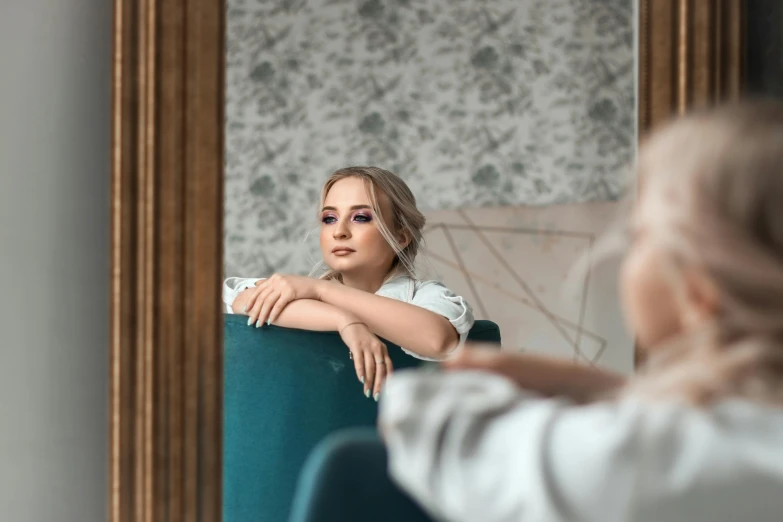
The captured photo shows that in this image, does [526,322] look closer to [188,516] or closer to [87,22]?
[188,516]

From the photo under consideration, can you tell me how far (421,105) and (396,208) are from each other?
0.15 metres

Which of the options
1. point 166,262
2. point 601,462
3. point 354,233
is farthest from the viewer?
point 354,233

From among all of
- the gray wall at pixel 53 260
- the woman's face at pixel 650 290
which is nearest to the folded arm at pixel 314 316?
the gray wall at pixel 53 260

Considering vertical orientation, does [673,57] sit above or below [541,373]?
above

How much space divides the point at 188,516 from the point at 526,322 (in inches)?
19.9

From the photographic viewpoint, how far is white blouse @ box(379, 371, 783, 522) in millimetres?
608

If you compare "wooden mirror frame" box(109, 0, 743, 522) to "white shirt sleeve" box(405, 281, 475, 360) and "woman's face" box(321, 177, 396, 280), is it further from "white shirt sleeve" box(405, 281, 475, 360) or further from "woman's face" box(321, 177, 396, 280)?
"white shirt sleeve" box(405, 281, 475, 360)

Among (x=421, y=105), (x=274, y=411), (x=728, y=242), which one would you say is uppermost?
(x=421, y=105)

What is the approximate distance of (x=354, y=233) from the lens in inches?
52.2

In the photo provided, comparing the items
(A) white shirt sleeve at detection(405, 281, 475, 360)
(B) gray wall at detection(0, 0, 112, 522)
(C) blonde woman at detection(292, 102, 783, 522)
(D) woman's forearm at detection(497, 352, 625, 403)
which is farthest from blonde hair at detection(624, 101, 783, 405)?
(B) gray wall at detection(0, 0, 112, 522)

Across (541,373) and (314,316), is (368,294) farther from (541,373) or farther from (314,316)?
(541,373)

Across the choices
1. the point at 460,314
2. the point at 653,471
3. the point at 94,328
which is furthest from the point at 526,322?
the point at 653,471

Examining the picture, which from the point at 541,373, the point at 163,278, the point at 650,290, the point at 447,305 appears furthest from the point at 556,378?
the point at 163,278

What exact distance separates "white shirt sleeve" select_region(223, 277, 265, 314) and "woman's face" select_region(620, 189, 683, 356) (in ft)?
2.15
